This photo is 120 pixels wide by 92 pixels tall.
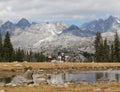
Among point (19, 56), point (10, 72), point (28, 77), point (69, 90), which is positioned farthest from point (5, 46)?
point (69, 90)

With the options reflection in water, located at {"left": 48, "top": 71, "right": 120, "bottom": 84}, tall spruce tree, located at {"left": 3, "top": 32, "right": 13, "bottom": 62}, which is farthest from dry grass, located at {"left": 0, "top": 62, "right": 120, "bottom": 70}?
tall spruce tree, located at {"left": 3, "top": 32, "right": 13, "bottom": 62}

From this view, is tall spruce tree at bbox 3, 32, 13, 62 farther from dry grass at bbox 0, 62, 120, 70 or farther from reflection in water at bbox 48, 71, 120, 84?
reflection in water at bbox 48, 71, 120, 84

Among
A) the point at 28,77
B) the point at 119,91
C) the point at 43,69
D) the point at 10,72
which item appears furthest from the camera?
the point at 43,69

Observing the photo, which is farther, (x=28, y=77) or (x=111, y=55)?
(x=111, y=55)

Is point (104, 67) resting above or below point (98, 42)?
below

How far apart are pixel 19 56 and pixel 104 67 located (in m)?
56.7

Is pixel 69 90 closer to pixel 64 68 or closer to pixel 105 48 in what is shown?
pixel 64 68

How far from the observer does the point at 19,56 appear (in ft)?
549

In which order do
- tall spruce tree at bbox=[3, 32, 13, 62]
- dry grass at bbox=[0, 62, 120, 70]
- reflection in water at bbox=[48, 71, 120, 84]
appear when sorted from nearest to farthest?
reflection in water at bbox=[48, 71, 120, 84]
dry grass at bbox=[0, 62, 120, 70]
tall spruce tree at bbox=[3, 32, 13, 62]

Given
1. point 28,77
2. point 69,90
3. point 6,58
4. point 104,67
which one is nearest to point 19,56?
point 6,58

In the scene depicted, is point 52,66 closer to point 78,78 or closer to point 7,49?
point 78,78

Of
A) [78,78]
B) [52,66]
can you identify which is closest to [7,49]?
[52,66]

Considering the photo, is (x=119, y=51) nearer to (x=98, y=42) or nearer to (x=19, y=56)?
(x=98, y=42)

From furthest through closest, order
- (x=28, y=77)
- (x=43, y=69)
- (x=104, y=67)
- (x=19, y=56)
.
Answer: (x=19, y=56) → (x=104, y=67) → (x=43, y=69) → (x=28, y=77)
